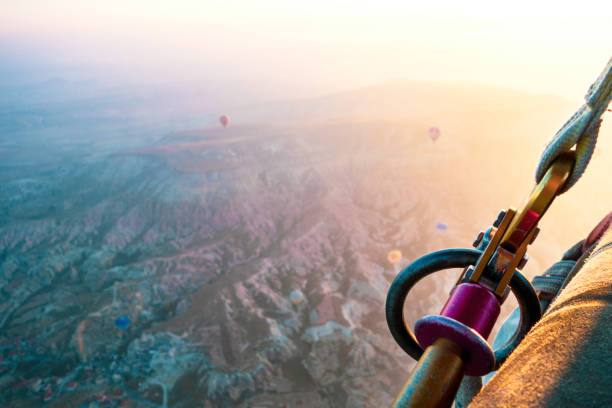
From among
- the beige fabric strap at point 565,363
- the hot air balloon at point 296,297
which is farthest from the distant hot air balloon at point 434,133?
the beige fabric strap at point 565,363

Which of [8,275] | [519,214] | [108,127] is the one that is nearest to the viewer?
[519,214]

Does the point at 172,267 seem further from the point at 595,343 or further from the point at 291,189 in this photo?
the point at 595,343

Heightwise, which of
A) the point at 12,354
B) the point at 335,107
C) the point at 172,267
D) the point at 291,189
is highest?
the point at 335,107

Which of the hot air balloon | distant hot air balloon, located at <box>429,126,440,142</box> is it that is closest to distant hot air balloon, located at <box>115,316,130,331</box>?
the hot air balloon

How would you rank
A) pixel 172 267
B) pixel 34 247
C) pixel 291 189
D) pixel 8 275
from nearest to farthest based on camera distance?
pixel 172 267 → pixel 8 275 → pixel 34 247 → pixel 291 189

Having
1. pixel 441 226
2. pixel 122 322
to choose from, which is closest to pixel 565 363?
pixel 122 322

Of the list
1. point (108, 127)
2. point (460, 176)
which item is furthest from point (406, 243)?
point (108, 127)
